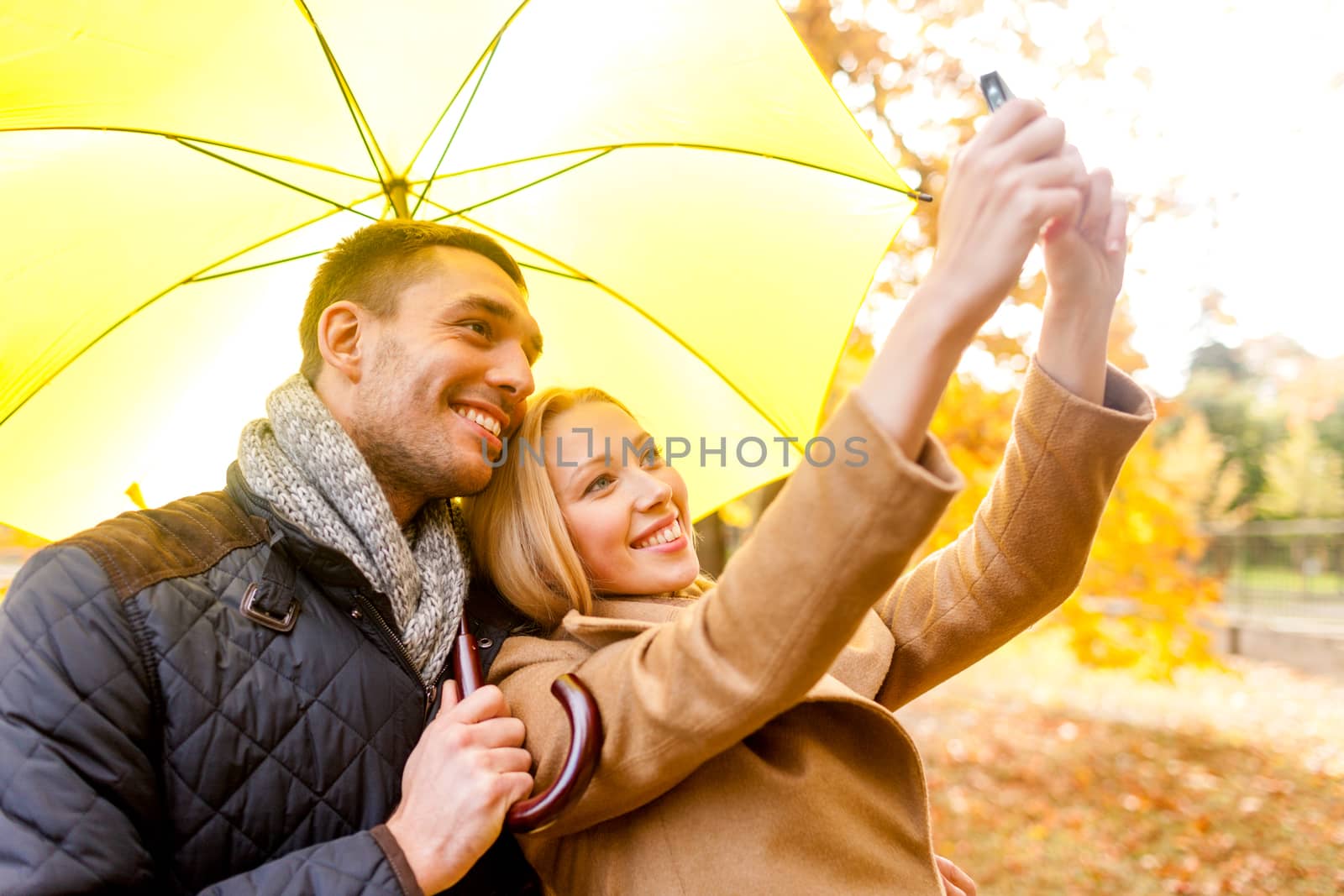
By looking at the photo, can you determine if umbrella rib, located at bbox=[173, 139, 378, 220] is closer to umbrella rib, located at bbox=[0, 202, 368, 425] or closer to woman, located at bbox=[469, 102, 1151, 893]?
umbrella rib, located at bbox=[0, 202, 368, 425]

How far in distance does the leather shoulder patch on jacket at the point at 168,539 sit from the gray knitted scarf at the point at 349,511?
0.30 feet

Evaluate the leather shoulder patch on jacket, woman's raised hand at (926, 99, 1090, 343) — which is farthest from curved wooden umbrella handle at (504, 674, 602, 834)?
woman's raised hand at (926, 99, 1090, 343)

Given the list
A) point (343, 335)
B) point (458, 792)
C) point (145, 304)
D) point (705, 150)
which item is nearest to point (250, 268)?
point (145, 304)

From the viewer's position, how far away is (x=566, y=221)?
8.36 feet

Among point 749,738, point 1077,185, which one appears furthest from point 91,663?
point 1077,185

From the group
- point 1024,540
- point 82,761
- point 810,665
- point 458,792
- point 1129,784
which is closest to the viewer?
point 810,665

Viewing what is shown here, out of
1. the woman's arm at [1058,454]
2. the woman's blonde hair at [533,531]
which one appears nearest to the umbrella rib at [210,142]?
the woman's blonde hair at [533,531]

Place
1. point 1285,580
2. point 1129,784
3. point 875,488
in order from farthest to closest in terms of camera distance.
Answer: point 1285,580, point 1129,784, point 875,488

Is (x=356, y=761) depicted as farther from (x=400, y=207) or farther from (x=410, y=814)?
(x=400, y=207)

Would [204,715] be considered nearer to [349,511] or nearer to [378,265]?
[349,511]

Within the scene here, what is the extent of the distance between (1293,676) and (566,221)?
12.6m

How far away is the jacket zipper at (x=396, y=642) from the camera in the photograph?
2.08m

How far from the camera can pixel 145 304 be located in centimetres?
236

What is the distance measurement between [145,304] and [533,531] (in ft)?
3.42
